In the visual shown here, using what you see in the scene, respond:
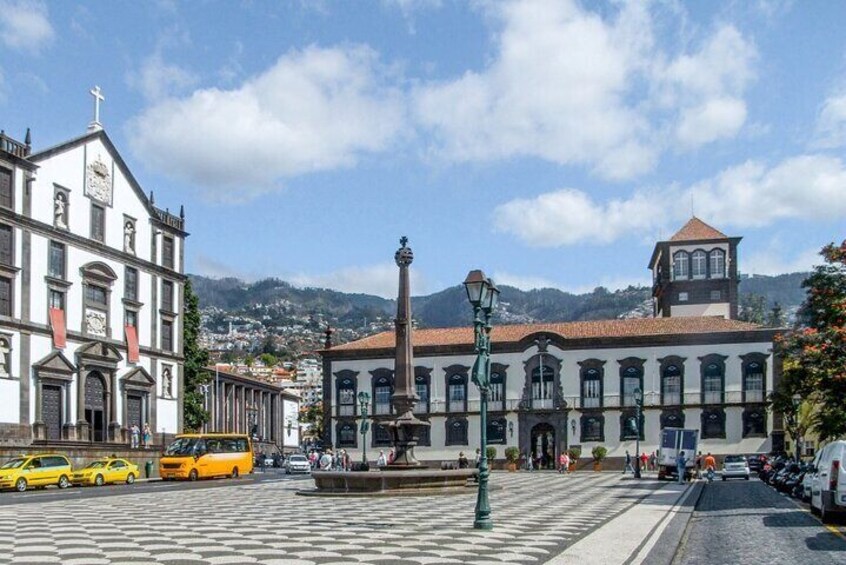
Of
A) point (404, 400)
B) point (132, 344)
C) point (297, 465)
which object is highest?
point (132, 344)

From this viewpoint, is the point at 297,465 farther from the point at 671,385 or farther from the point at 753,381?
the point at 753,381

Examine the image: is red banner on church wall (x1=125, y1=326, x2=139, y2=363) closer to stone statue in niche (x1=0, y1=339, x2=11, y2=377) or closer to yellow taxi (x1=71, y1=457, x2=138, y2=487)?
stone statue in niche (x1=0, y1=339, x2=11, y2=377)

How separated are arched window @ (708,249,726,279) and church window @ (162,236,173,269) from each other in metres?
43.3

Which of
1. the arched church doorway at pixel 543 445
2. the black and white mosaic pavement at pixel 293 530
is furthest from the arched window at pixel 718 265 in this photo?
the black and white mosaic pavement at pixel 293 530

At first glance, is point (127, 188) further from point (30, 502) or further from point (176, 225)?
point (30, 502)

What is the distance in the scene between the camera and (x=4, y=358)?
46219mm

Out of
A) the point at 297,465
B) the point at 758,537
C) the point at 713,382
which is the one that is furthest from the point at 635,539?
the point at 713,382

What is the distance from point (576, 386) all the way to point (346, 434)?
17.5m

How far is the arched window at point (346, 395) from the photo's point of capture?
2985 inches

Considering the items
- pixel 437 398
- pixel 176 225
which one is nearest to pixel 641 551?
pixel 176 225

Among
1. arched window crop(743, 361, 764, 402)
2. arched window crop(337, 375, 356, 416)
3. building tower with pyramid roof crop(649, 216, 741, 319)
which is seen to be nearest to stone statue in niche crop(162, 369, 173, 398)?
arched window crop(337, 375, 356, 416)

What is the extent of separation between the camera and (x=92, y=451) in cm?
4762

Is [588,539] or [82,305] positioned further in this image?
[82,305]

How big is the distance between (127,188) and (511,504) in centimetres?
3724
